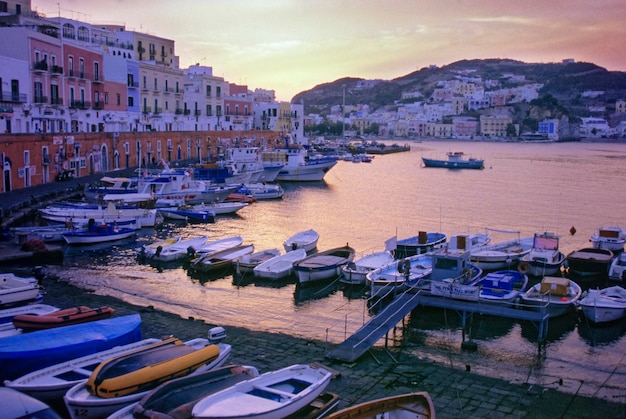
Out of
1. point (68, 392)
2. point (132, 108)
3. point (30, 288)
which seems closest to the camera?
point (68, 392)

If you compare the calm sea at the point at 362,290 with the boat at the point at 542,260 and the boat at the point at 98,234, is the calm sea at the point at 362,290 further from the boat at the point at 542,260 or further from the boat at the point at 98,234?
the boat at the point at 542,260

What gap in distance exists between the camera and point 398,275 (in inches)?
634

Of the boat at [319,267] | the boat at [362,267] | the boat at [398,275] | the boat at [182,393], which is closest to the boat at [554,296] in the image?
the boat at [398,275]

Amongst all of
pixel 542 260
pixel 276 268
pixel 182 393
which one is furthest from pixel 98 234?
pixel 542 260

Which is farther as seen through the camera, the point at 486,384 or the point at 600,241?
the point at 600,241

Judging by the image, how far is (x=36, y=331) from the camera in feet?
34.4

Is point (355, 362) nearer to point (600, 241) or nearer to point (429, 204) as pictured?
point (600, 241)

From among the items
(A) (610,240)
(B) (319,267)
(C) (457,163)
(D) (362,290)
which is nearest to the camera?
(D) (362,290)

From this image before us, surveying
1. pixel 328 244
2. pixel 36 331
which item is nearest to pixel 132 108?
pixel 328 244

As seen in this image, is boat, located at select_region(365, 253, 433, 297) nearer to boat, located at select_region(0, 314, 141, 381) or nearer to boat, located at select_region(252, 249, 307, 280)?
boat, located at select_region(252, 249, 307, 280)

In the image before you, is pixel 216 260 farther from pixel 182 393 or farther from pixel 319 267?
pixel 182 393

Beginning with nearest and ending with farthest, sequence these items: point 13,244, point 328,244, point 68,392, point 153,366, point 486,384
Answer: point 68,392 → point 153,366 → point 486,384 → point 13,244 → point 328,244

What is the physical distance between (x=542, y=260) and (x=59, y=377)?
15253 millimetres

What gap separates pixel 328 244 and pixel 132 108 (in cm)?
2937
